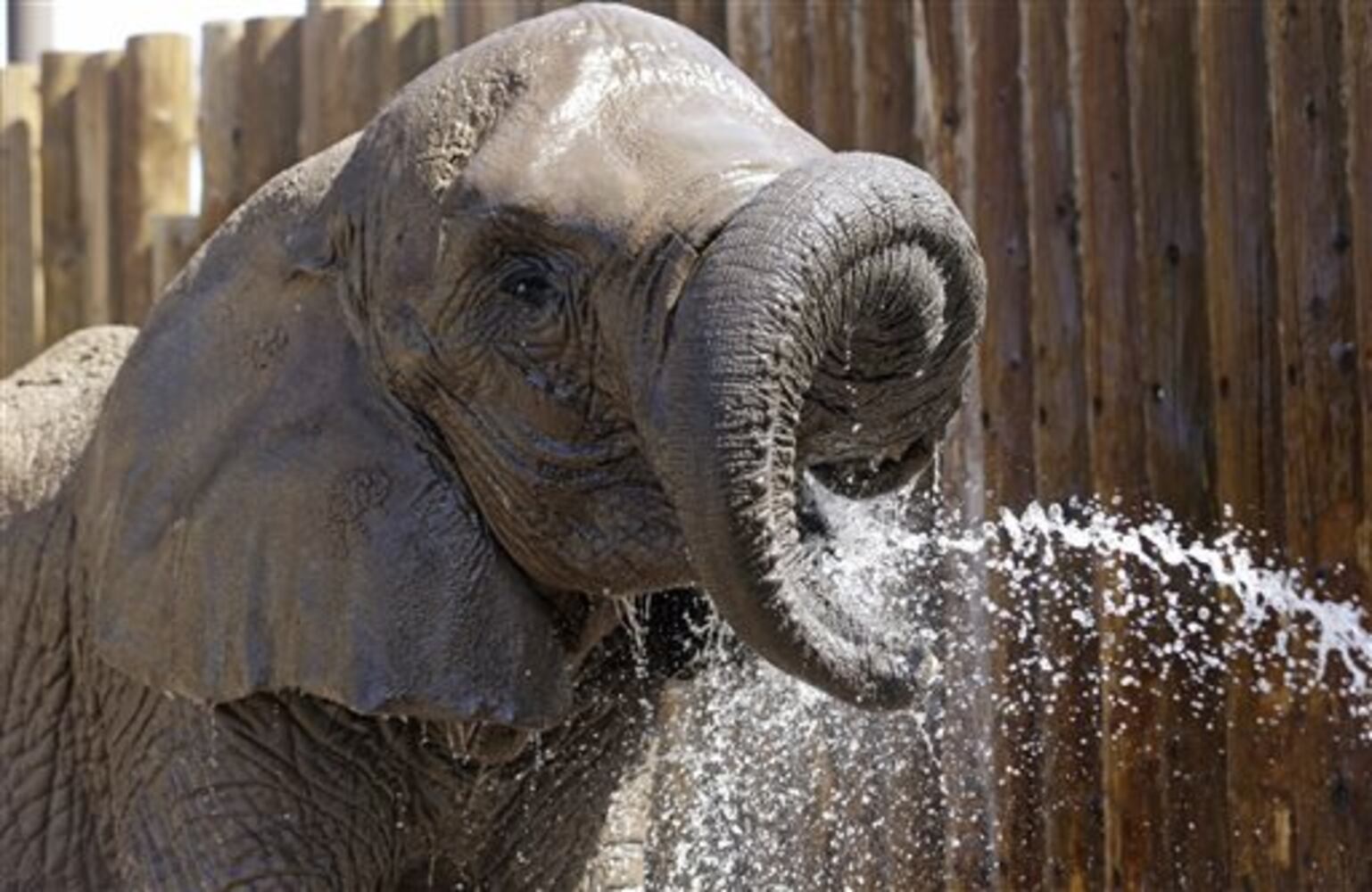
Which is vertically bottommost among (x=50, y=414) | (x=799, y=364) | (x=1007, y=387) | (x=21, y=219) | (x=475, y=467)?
(x=21, y=219)

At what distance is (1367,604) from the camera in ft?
18.1

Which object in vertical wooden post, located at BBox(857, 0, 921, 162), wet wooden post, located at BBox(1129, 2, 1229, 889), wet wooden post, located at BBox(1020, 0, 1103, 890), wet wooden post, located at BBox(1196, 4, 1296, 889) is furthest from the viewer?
vertical wooden post, located at BBox(857, 0, 921, 162)

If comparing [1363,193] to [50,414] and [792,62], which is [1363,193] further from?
[50,414]

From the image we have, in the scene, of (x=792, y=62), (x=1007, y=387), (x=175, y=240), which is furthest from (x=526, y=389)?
(x=175, y=240)

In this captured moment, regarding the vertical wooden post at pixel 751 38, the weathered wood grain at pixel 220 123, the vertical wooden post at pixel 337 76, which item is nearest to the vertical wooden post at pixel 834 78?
the vertical wooden post at pixel 751 38

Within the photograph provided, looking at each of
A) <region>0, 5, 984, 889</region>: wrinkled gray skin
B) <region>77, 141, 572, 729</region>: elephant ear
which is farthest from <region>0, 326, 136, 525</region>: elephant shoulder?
<region>77, 141, 572, 729</region>: elephant ear

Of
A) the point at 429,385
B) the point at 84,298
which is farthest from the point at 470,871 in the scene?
the point at 84,298

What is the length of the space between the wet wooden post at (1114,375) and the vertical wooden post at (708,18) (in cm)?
110

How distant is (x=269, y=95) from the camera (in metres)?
8.16

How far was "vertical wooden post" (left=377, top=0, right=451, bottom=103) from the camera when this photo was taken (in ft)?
25.4

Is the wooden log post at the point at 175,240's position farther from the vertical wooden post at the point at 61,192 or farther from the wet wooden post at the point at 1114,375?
the wet wooden post at the point at 1114,375

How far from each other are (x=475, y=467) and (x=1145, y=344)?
264cm

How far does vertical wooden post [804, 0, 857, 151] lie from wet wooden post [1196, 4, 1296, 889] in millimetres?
967

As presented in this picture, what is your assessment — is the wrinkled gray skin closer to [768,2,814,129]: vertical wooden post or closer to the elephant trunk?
the elephant trunk
